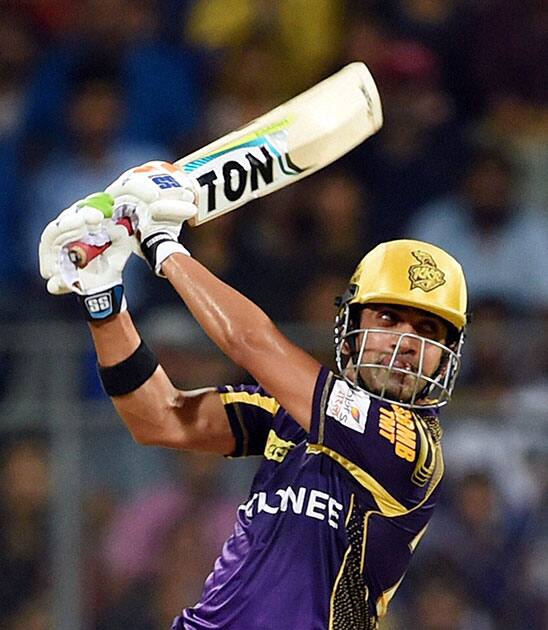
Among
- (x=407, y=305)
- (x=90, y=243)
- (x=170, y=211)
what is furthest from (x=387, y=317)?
(x=90, y=243)

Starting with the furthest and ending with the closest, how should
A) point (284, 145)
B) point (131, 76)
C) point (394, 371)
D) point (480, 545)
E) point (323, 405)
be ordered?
point (131, 76) < point (480, 545) < point (284, 145) < point (394, 371) < point (323, 405)

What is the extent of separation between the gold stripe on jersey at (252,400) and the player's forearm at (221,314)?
0.34m

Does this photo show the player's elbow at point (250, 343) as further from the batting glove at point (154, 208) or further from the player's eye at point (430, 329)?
the player's eye at point (430, 329)

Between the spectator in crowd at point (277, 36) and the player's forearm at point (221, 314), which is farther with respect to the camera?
the spectator in crowd at point (277, 36)

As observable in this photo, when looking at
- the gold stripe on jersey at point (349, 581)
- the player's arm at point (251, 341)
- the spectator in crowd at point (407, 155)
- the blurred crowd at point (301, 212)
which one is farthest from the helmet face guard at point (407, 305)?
the spectator in crowd at point (407, 155)

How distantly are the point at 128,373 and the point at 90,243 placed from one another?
1.29ft

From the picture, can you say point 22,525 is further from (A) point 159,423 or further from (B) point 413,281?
(B) point 413,281

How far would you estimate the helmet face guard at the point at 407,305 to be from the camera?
3301mm

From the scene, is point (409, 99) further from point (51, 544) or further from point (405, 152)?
point (51, 544)

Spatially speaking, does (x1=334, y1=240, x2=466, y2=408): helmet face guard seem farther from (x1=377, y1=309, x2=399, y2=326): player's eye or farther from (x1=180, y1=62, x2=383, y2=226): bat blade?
(x1=180, y1=62, x2=383, y2=226): bat blade

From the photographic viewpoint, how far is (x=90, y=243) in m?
3.23

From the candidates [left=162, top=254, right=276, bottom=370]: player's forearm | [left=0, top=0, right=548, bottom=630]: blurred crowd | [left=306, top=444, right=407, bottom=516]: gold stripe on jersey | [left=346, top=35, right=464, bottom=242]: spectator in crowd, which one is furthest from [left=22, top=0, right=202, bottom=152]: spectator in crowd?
[left=306, top=444, right=407, bottom=516]: gold stripe on jersey

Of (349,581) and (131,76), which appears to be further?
(131,76)

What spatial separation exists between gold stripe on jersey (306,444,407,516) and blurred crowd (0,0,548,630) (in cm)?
204
